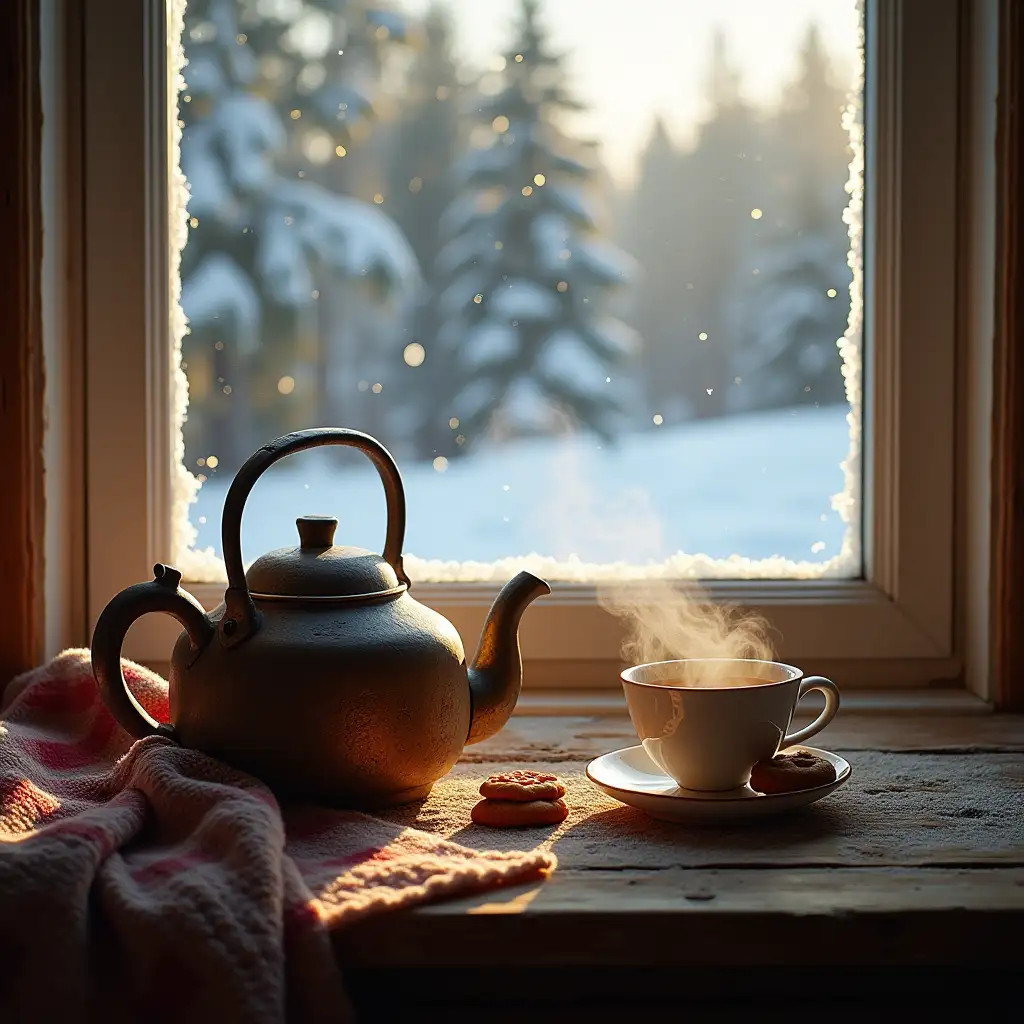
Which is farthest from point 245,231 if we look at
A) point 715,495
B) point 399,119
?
point 715,495

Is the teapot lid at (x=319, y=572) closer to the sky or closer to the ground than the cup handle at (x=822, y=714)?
closer to the sky

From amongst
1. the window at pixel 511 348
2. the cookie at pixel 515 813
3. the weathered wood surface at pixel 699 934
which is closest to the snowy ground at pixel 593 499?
the window at pixel 511 348

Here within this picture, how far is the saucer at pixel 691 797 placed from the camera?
0.90 meters

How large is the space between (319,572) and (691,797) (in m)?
0.33

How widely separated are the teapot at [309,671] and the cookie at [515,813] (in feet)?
0.16

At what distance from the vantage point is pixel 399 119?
134 cm

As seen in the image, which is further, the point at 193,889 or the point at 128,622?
the point at 128,622

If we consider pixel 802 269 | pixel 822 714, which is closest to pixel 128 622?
pixel 822 714

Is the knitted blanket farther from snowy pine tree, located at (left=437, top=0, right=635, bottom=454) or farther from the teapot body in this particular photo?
snowy pine tree, located at (left=437, top=0, right=635, bottom=454)

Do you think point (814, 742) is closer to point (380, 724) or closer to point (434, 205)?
point (380, 724)

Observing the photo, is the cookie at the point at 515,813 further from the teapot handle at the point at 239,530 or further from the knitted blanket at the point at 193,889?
the teapot handle at the point at 239,530

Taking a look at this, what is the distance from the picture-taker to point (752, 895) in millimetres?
787

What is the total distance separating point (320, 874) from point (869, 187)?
0.94m

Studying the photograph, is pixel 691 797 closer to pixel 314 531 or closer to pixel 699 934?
pixel 699 934
